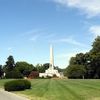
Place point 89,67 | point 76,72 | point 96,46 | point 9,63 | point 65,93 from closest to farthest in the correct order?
point 65,93 < point 76,72 < point 96,46 < point 89,67 < point 9,63

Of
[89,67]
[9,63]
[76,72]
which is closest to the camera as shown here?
[76,72]

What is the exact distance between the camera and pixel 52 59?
139 meters

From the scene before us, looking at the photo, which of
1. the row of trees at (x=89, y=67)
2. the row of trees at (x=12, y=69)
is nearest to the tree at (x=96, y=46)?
the row of trees at (x=89, y=67)

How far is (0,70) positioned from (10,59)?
8151 mm

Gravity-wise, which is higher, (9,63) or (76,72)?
(9,63)

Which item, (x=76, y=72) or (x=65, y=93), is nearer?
(x=65, y=93)

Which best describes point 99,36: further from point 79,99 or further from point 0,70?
point 79,99

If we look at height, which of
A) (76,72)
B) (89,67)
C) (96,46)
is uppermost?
(96,46)

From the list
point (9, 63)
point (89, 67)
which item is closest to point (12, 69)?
point (9, 63)

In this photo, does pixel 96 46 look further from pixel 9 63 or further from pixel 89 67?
pixel 9 63

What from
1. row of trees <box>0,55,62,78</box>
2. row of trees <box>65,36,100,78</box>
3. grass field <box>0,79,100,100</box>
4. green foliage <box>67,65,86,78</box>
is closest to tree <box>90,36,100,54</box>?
row of trees <box>65,36,100,78</box>

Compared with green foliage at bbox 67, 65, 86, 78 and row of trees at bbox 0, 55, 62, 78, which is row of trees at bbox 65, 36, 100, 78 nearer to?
green foliage at bbox 67, 65, 86, 78

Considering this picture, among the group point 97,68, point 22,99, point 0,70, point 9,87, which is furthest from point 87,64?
point 22,99

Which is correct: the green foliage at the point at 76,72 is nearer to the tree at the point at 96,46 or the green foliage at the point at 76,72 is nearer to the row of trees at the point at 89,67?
the row of trees at the point at 89,67
